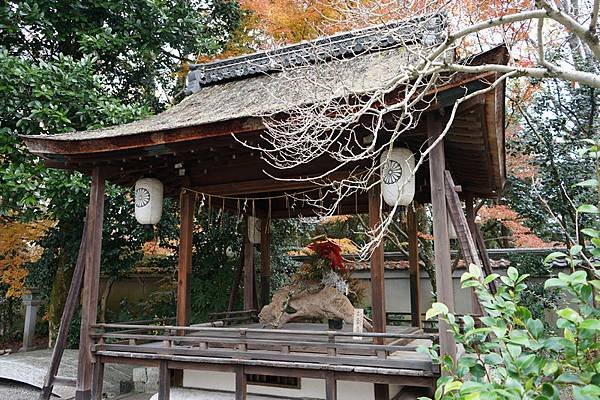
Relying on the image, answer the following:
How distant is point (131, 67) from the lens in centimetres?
1034

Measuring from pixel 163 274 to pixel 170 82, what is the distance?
16.9 feet

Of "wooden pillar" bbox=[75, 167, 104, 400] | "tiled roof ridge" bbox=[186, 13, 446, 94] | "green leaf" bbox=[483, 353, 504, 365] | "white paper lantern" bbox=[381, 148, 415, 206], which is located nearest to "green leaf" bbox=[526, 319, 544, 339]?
"green leaf" bbox=[483, 353, 504, 365]

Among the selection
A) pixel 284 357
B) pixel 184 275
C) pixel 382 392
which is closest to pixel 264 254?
pixel 184 275

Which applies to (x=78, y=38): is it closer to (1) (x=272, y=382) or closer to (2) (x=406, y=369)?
(1) (x=272, y=382)

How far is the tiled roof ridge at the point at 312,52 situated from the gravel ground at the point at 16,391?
234 inches

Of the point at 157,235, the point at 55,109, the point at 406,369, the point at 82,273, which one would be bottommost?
the point at 406,369

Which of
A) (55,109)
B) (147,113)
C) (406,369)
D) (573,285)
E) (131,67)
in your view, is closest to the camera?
(573,285)

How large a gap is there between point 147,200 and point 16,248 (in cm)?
622

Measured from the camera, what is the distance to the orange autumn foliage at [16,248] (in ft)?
32.0

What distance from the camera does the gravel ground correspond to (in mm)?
7334

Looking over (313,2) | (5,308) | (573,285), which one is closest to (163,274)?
(5,308)

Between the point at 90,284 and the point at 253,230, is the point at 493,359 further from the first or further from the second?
the point at 253,230

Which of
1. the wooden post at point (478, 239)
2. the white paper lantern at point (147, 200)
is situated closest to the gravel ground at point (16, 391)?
the white paper lantern at point (147, 200)

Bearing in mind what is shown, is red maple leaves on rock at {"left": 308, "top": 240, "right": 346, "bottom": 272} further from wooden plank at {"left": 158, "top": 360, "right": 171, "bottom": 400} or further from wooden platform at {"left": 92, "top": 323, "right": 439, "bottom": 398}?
wooden plank at {"left": 158, "top": 360, "right": 171, "bottom": 400}
